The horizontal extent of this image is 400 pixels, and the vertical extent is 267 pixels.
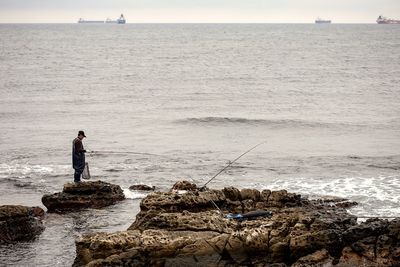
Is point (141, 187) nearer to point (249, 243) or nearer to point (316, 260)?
point (249, 243)

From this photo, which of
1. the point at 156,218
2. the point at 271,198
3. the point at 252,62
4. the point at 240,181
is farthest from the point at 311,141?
the point at 252,62

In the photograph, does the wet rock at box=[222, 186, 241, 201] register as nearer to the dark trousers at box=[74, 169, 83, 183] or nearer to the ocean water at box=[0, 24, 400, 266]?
the ocean water at box=[0, 24, 400, 266]

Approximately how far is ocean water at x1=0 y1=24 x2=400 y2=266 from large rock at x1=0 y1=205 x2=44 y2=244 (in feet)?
0.95

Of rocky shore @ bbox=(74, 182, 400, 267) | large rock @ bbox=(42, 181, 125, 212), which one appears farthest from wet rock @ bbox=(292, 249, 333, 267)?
large rock @ bbox=(42, 181, 125, 212)

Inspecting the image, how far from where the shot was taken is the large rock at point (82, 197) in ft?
56.7

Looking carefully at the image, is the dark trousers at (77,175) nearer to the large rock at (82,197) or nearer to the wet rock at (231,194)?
the large rock at (82,197)

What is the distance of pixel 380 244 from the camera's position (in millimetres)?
11258

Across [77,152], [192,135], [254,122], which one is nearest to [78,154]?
[77,152]

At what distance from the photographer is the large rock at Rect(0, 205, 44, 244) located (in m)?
14.6

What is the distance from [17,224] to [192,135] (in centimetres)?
1885

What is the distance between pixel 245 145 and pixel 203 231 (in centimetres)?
1834

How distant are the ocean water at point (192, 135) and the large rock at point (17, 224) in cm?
29

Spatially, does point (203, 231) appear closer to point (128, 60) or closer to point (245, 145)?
point (245, 145)

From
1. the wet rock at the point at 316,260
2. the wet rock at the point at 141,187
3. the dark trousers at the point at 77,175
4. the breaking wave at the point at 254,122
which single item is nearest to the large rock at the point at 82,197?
the dark trousers at the point at 77,175
